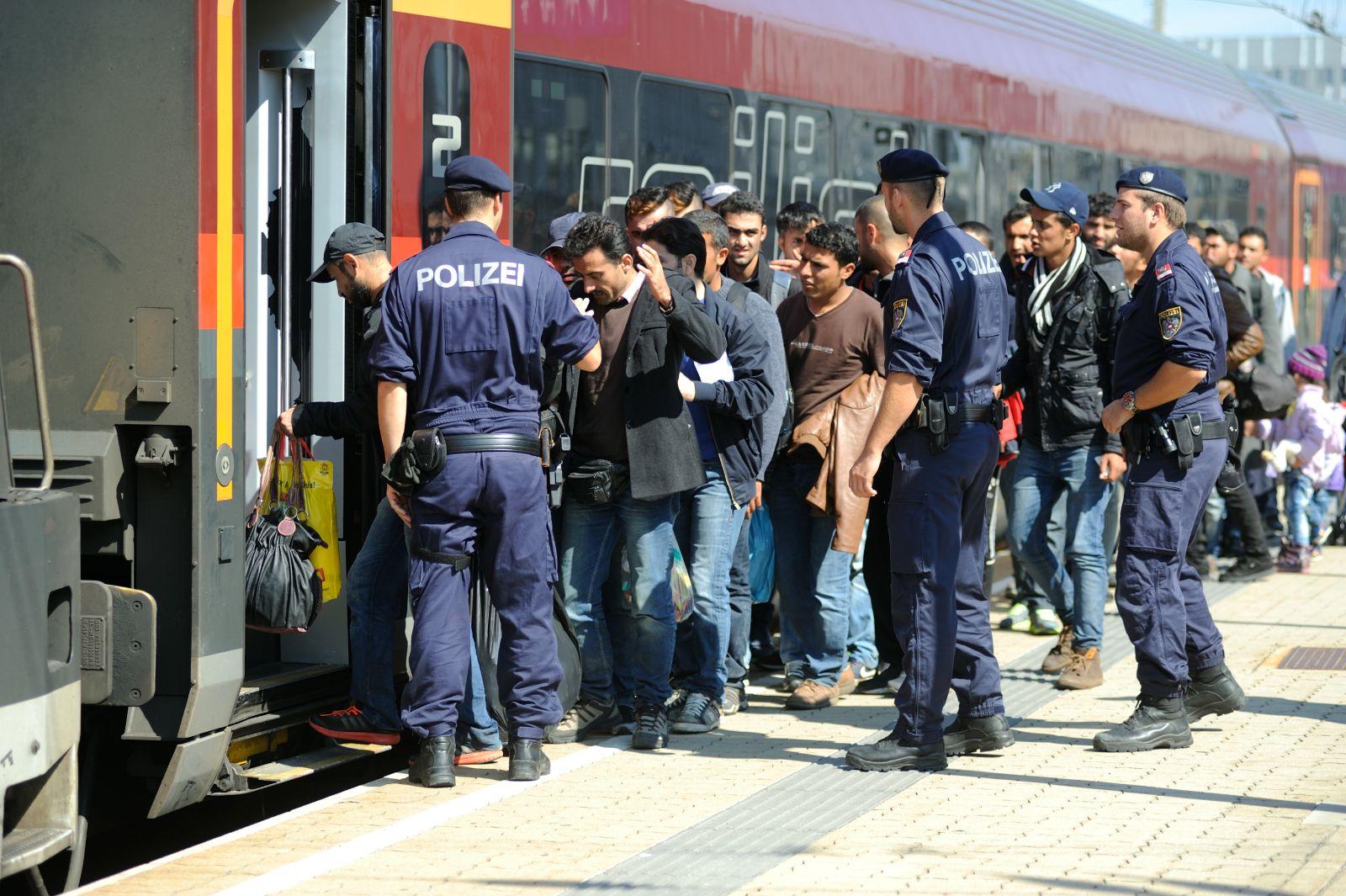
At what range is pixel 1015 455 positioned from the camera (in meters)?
8.96

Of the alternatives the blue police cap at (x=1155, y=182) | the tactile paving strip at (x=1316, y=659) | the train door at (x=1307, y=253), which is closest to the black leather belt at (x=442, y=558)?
the blue police cap at (x=1155, y=182)

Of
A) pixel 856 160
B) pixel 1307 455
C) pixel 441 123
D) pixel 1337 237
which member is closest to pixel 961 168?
pixel 856 160

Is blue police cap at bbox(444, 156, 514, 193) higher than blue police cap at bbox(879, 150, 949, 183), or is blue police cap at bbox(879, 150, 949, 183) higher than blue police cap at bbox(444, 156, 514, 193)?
blue police cap at bbox(879, 150, 949, 183)

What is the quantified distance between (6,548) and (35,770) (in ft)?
1.84

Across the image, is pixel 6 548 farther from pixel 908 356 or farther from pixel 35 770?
pixel 908 356

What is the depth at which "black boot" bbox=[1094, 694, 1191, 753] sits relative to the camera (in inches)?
252

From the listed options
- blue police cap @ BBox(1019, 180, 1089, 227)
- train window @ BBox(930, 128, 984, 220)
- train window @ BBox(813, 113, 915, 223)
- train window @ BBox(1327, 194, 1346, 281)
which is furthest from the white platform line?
train window @ BBox(1327, 194, 1346, 281)

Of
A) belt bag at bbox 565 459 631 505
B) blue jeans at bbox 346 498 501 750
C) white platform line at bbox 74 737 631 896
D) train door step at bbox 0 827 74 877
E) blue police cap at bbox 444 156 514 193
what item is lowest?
white platform line at bbox 74 737 631 896

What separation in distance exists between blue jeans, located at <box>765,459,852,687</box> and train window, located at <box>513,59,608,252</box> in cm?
137

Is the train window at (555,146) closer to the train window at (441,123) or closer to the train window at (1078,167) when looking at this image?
the train window at (441,123)

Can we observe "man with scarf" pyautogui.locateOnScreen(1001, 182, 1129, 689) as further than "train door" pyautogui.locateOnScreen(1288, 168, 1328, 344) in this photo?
No

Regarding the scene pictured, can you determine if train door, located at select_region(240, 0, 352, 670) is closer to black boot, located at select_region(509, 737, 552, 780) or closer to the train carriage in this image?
the train carriage

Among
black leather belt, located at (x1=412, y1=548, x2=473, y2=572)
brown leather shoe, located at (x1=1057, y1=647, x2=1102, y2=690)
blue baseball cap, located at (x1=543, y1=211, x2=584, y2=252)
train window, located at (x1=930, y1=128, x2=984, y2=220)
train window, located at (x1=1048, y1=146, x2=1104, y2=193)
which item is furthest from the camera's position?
train window, located at (x1=1048, y1=146, x2=1104, y2=193)

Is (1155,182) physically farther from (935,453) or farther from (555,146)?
(555,146)
